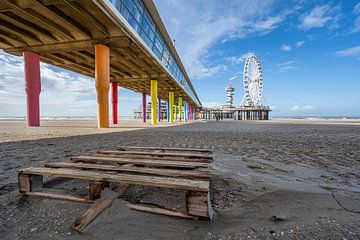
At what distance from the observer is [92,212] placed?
1337 mm

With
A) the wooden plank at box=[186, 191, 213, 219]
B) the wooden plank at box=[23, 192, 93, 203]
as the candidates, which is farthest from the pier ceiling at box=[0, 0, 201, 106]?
the wooden plank at box=[186, 191, 213, 219]

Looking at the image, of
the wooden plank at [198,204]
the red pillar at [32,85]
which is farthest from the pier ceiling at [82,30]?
the wooden plank at [198,204]

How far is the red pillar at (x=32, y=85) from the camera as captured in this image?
38.3ft

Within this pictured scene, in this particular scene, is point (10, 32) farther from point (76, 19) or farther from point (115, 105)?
point (115, 105)

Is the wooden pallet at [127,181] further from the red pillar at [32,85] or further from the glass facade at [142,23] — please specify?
the red pillar at [32,85]

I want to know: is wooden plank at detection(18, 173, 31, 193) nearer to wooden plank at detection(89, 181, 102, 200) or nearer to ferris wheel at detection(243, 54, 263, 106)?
wooden plank at detection(89, 181, 102, 200)

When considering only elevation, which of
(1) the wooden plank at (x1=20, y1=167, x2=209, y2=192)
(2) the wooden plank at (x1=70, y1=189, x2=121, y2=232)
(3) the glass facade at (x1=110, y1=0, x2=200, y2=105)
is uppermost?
(3) the glass facade at (x1=110, y1=0, x2=200, y2=105)

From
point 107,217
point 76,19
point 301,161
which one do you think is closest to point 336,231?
point 107,217

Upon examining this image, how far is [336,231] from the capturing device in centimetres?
118

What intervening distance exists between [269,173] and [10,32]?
48.6 ft

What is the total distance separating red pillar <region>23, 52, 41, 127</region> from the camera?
11664mm

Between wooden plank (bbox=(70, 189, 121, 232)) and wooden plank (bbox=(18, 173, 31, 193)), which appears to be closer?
wooden plank (bbox=(70, 189, 121, 232))

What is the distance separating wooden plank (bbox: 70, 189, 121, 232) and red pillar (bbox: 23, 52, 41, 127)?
1399 cm

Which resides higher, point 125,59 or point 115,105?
point 125,59
